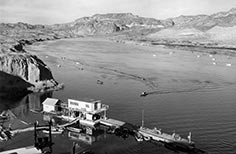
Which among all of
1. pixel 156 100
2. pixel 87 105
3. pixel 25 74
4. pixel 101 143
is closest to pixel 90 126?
pixel 87 105

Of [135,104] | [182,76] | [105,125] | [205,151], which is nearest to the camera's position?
[205,151]

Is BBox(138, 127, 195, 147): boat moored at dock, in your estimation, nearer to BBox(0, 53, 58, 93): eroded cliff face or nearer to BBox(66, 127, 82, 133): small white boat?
BBox(66, 127, 82, 133): small white boat

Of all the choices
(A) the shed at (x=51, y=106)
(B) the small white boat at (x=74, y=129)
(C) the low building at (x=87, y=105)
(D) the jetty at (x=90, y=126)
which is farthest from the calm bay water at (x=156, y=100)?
(C) the low building at (x=87, y=105)

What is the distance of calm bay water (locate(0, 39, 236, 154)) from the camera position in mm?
46875

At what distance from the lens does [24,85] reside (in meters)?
80.3

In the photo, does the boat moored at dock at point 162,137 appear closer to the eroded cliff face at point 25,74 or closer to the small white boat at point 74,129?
the small white boat at point 74,129

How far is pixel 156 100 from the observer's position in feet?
233

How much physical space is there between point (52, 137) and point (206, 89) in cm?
5090

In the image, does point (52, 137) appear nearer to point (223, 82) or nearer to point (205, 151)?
point (205, 151)

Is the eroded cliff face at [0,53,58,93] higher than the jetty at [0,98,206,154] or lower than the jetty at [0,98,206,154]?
higher

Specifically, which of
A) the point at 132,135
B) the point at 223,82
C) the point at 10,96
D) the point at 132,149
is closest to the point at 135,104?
the point at 132,135

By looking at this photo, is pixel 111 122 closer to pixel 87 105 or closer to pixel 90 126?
pixel 90 126

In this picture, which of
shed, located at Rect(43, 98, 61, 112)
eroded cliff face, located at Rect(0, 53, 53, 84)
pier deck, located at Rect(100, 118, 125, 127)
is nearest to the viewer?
pier deck, located at Rect(100, 118, 125, 127)

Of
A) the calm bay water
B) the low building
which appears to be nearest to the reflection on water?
the calm bay water
